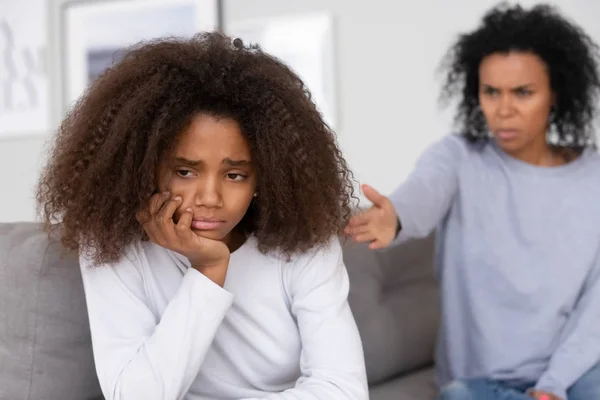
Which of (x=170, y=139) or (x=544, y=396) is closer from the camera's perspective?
(x=170, y=139)

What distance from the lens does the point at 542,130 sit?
184cm

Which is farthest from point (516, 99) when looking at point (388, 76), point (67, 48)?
point (67, 48)

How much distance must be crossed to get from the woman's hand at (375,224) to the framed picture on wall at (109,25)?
6.88 feet

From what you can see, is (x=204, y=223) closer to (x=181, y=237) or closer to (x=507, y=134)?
(x=181, y=237)

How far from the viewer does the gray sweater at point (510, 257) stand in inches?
66.0

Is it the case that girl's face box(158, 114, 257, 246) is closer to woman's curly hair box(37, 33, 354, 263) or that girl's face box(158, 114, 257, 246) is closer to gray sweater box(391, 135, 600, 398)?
woman's curly hair box(37, 33, 354, 263)

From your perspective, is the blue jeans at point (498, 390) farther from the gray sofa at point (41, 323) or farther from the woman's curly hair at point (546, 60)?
the gray sofa at point (41, 323)

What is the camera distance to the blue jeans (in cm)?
157

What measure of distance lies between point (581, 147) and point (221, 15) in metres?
2.04

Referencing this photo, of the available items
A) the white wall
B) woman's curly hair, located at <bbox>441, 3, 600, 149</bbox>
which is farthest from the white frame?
woman's curly hair, located at <bbox>441, 3, 600, 149</bbox>

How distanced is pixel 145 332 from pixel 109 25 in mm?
2784

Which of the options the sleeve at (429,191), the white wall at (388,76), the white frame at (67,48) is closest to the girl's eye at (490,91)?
the sleeve at (429,191)

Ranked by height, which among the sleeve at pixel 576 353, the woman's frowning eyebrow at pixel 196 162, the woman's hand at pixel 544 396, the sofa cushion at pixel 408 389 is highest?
the woman's frowning eyebrow at pixel 196 162

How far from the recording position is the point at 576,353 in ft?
5.27
